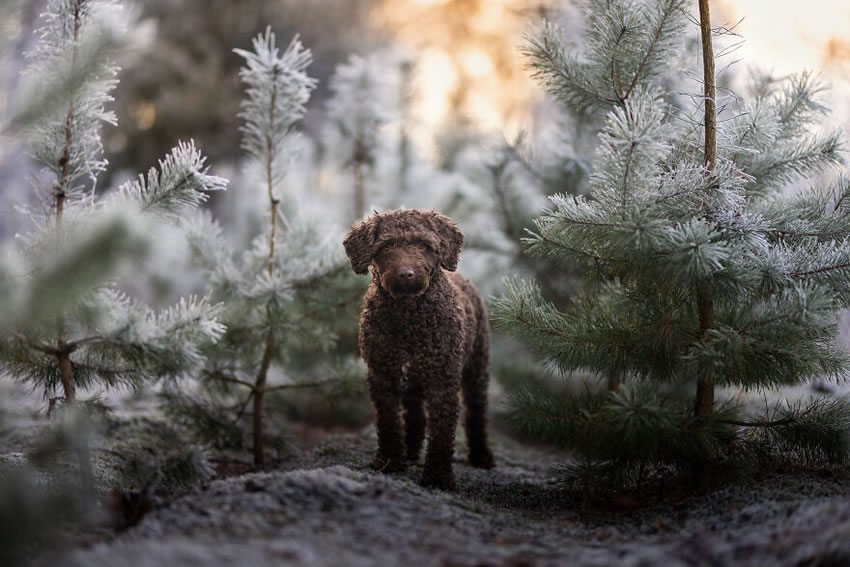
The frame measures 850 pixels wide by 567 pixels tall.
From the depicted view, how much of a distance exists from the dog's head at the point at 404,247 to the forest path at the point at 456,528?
992mm

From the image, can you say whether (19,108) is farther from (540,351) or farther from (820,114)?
(820,114)

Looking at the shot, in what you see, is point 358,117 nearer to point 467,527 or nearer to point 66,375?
point 66,375

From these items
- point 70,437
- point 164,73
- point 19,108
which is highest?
point 164,73

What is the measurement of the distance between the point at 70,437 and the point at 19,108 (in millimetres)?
1474

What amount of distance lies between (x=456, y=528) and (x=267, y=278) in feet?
7.61

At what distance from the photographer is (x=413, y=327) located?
3.58 meters

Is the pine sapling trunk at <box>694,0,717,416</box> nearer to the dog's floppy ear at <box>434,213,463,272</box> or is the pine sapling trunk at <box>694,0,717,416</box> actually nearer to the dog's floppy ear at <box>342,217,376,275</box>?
the dog's floppy ear at <box>434,213,463,272</box>

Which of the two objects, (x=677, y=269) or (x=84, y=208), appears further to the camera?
(x=84, y=208)

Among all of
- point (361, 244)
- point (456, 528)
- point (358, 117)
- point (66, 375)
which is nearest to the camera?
point (456, 528)

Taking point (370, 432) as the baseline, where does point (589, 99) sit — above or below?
above

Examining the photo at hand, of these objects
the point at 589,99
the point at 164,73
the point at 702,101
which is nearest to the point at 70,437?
the point at 589,99

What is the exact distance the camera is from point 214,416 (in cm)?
448

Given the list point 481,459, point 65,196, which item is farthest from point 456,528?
point 65,196

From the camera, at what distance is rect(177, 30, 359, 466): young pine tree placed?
167 inches
